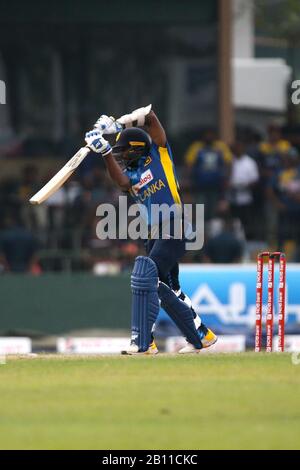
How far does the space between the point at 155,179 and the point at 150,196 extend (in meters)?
0.16

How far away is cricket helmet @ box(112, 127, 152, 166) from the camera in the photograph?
12.9 m

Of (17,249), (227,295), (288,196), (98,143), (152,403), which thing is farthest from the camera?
(288,196)

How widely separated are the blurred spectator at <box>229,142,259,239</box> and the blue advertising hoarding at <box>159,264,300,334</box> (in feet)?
8.15

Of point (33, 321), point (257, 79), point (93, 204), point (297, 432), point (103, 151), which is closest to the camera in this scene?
point (297, 432)

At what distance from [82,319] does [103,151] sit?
300 inches

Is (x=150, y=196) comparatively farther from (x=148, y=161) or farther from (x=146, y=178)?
(x=148, y=161)

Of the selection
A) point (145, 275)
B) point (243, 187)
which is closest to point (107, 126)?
point (145, 275)

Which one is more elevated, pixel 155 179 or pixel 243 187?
pixel 243 187

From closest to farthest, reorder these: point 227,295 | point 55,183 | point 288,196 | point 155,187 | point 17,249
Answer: point 55,183, point 155,187, point 227,295, point 17,249, point 288,196

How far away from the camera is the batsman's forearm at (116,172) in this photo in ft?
41.8

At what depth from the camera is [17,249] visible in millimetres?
20891
